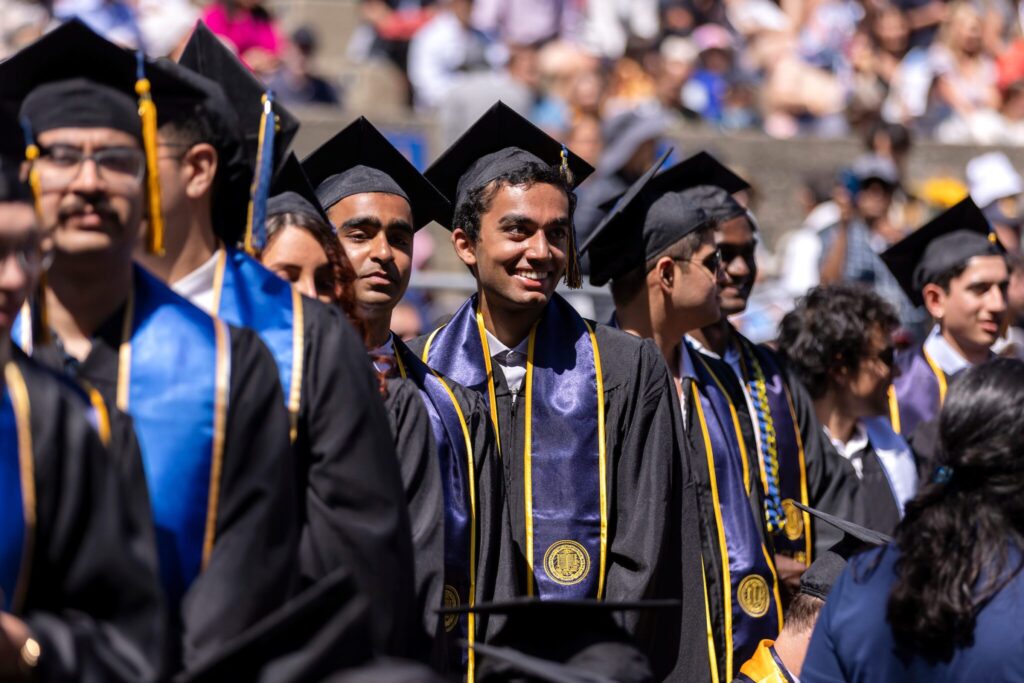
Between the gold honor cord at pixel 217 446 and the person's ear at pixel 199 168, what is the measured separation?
0.54 meters

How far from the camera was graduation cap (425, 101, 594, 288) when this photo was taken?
19.1 ft

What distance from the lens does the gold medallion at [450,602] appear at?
5043 millimetres

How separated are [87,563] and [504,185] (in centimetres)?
272

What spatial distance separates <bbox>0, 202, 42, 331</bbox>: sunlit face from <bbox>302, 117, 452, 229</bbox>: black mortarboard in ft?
7.80

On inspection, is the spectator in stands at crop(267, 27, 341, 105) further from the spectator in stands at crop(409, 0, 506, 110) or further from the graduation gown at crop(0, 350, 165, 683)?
the graduation gown at crop(0, 350, 165, 683)

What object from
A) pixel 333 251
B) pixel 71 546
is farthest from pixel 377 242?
pixel 71 546

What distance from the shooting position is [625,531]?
17.9 feet

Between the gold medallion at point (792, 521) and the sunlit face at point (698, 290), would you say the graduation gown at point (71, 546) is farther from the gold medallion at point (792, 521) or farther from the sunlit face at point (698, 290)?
the gold medallion at point (792, 521)

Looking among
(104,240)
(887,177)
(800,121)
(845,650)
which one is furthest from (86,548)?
(800,121)

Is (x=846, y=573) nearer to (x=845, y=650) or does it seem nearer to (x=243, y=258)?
(x=845, y=650)

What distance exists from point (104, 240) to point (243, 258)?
0.64 meters

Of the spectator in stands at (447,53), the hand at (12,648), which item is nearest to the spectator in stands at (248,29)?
the spectator in stands at (447,53)

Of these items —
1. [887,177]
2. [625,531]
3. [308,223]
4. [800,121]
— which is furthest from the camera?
[800,121]

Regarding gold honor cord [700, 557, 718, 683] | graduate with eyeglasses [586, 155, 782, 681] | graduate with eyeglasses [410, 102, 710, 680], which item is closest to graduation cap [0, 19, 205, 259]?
graduate with eyeglasses [410, 102, 710, 680]
